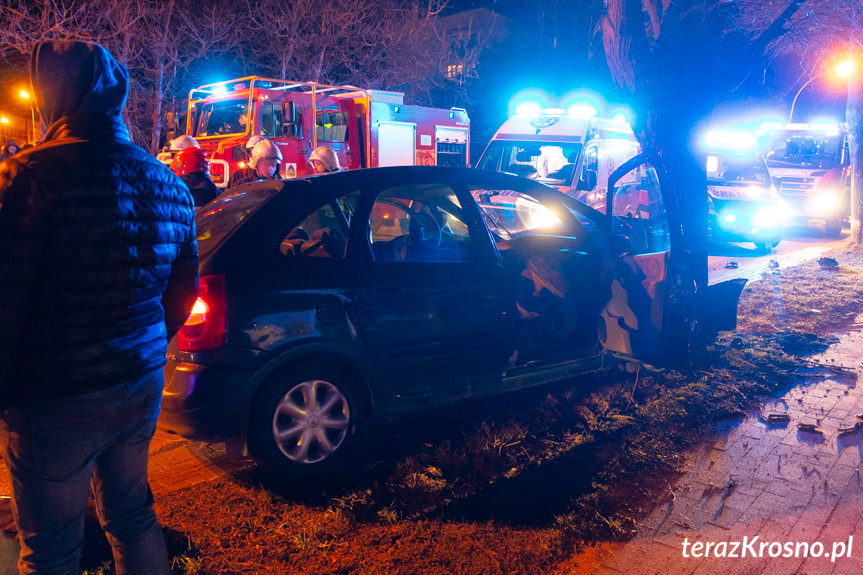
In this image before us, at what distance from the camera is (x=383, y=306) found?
12.3 feet

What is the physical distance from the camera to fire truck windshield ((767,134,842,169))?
66.3 ft

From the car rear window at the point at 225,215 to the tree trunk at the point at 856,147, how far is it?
51.1ft

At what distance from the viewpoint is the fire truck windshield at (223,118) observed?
12.8 meters

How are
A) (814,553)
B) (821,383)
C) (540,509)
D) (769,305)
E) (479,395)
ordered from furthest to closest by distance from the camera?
(769,305) < (821,383) < (479,395) < (540,509) < (814,553)

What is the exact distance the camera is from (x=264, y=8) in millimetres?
22125

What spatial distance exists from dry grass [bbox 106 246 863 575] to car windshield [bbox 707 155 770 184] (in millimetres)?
9498

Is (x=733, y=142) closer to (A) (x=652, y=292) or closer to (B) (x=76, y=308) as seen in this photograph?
(A) (x=652, y=292)

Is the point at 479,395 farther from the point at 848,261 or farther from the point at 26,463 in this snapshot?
the point at 848,261

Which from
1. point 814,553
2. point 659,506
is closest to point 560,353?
point 659,506

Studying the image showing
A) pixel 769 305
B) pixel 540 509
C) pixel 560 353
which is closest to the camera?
pixel 540 509

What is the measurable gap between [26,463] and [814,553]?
3205 mm

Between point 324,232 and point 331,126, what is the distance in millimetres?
10741

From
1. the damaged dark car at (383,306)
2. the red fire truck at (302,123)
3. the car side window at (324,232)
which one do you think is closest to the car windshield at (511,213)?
the damaged dark car at (383,306)

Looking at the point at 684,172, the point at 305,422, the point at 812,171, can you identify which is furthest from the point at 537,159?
the point at 812,171
